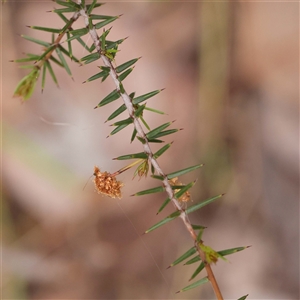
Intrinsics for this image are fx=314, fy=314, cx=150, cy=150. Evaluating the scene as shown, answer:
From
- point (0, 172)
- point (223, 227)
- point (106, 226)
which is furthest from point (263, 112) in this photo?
point (0, 172)

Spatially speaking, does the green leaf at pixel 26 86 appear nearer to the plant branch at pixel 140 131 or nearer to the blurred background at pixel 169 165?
the plant branch at pixel 140 131

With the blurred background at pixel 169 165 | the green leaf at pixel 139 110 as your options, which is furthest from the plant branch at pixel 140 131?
the blurred background at pixel 169 165

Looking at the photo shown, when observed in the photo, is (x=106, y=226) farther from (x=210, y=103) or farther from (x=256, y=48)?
(x=256, y=48)

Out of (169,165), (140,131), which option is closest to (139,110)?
(140,131)

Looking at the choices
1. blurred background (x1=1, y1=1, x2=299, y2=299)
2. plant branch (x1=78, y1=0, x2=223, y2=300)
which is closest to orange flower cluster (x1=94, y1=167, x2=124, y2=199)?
plant branch (x1=78, y1=0, x2=223, y2=300)

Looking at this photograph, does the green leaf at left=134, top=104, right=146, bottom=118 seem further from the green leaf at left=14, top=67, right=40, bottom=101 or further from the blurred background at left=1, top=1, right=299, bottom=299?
the blurred background at left=1, top=1, right=299, bottom=299

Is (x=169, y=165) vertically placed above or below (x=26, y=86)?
below

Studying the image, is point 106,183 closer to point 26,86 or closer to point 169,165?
point 26,86

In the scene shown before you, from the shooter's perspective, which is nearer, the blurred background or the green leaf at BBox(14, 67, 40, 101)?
the green leaf at BBox(14, 67, 40, 101)
